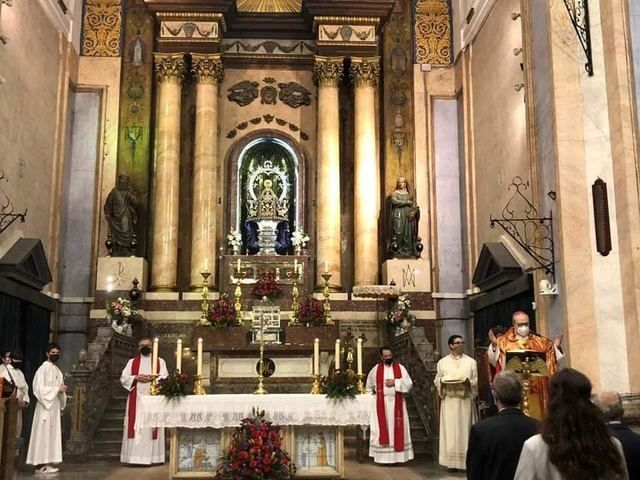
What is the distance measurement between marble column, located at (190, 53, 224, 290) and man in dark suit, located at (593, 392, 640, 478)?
15.1m

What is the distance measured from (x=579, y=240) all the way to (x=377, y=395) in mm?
4212

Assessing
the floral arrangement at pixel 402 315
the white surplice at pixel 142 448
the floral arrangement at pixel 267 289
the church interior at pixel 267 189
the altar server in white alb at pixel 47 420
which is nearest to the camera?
the altar server in white alb at pixel 47 420

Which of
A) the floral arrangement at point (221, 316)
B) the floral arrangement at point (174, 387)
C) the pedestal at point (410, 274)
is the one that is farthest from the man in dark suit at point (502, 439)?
the pedestal at point (410, 274)

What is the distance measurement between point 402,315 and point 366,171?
4042 mm

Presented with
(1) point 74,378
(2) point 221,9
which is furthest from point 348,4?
(1) point 74,378

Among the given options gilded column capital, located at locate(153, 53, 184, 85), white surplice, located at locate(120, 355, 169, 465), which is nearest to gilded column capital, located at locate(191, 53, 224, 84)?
gilded column capital, located at locate(153, 53, 184, 85)

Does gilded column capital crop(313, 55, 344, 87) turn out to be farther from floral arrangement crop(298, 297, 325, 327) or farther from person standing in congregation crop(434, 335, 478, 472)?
person standing in congregation crop(434, 335, 478, 472)

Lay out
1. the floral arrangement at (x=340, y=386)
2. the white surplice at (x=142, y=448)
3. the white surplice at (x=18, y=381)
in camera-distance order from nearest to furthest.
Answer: the floral arrangement at (x=340, y=386) → the white surplice at (x=18, y=381) → the white surplice at (x=142, y=448)

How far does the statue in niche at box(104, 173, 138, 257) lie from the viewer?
733 inches

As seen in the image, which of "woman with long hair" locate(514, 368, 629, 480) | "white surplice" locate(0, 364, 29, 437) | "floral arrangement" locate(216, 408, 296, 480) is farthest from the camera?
"white surplice" locate(0, 364, 29, 437)

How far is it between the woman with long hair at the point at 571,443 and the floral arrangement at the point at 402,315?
44.6 ft

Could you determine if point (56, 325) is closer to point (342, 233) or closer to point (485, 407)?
point (342, 233)

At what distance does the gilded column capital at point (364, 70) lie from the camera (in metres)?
20.0

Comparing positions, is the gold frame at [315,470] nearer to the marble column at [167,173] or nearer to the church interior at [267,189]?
the church interior at [267,189]
